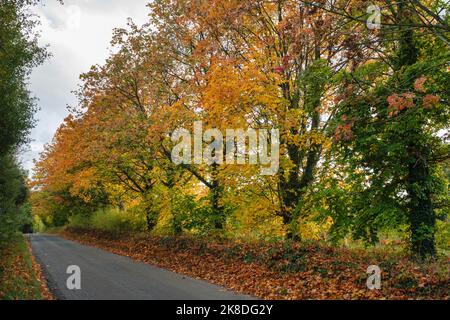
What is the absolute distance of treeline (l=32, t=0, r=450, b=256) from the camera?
9789 millimetres

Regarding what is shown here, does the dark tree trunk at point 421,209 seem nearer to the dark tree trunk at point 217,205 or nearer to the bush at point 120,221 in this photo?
the dark tree trunk at point 217,205

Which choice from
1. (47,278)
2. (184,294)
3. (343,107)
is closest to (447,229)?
(343,107)

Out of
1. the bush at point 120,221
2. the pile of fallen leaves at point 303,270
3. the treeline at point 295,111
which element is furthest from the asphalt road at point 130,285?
the bush at point 120,221

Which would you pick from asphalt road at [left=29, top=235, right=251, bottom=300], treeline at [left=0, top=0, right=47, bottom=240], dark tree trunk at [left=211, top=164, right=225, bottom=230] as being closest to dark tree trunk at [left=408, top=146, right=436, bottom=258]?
asphalt road at [left=29, top=235, right=251, bottom=300]

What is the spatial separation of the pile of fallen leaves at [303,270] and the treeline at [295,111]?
1.03 meters

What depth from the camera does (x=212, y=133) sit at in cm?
1602

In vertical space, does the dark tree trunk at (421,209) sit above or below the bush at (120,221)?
above

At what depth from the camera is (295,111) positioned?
518 inches

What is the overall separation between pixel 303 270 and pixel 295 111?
17.7ft

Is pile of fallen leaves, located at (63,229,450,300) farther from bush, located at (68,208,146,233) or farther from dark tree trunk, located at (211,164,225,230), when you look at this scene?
bush, located at (68,208,146,233)

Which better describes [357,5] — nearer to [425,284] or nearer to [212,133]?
[425,284]

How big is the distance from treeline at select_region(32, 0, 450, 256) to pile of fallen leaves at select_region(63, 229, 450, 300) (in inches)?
40.4

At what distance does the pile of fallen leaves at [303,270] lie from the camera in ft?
27.8
